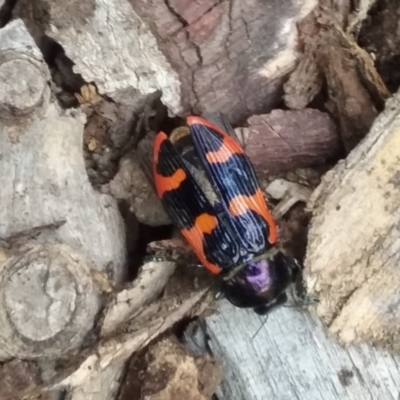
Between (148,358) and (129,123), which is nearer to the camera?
(148,358)

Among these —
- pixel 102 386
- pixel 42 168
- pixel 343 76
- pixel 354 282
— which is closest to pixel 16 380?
pixel 102 386

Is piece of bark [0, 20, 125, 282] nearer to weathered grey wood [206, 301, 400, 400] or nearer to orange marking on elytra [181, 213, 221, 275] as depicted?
orange marking on elytra [181, 213, 221, 275]

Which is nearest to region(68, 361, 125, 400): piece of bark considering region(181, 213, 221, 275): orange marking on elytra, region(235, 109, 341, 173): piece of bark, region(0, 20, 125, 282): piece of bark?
region(0, 20, 125, 282): piece of bark

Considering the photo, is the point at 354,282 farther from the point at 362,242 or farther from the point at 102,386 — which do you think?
the point at 102,386

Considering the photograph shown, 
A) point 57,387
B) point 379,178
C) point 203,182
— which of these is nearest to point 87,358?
point 57,387

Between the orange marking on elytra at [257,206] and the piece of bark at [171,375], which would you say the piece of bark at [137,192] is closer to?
the orange marking on elytra at [257,206]

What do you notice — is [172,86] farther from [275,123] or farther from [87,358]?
[87,358]

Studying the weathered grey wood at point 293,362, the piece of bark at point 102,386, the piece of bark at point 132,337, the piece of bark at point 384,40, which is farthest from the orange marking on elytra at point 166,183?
the piece of bark at point 384,40
